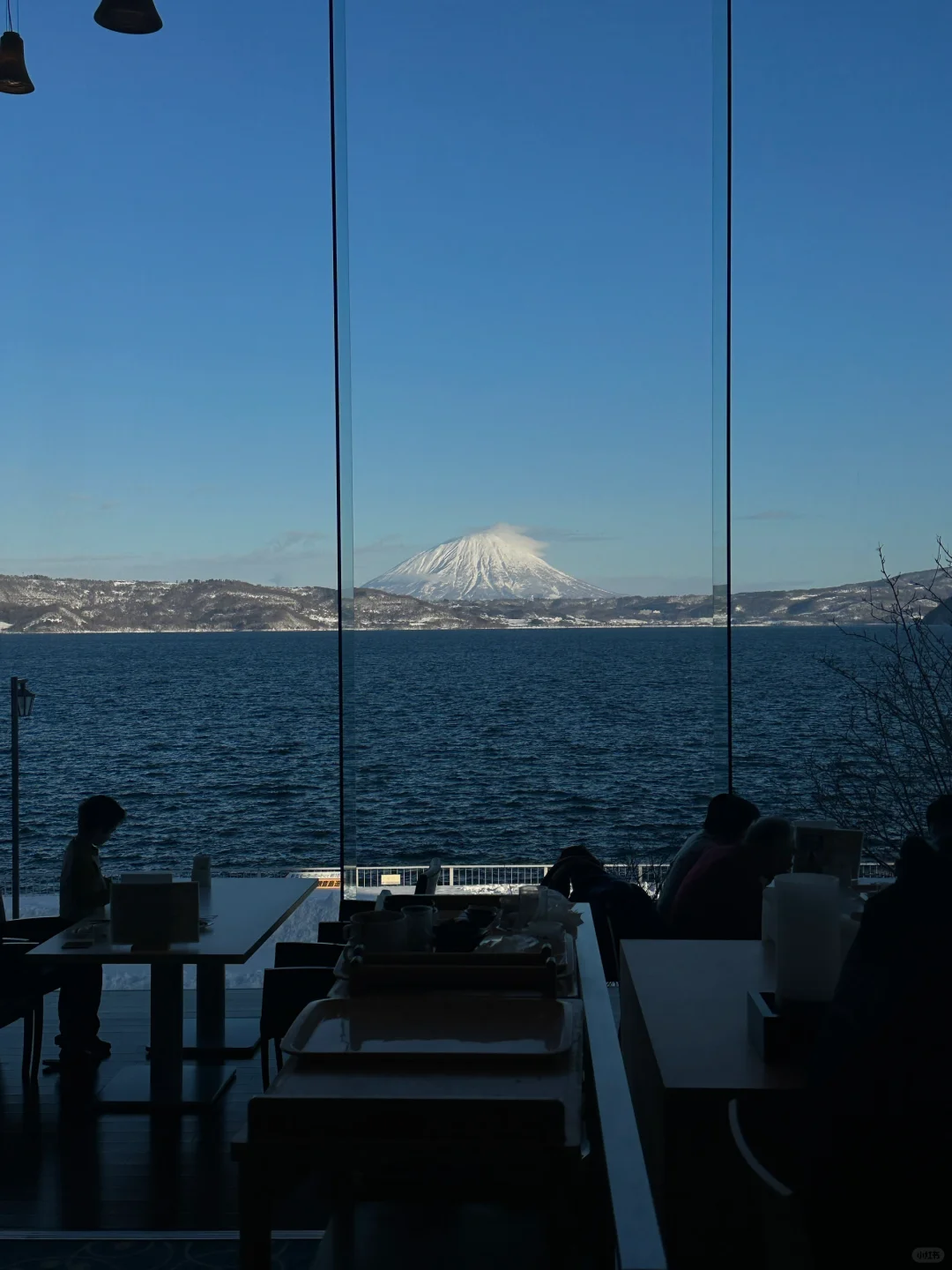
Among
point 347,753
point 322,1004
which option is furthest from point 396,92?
point 322,1004

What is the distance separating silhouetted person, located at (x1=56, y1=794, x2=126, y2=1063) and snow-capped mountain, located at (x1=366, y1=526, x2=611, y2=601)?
45.7 m

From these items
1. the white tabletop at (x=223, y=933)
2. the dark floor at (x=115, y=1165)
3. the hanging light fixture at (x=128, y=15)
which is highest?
the hanging light fixture at (x=128, y=15)

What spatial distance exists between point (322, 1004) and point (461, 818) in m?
32.3

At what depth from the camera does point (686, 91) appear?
13.1 metres

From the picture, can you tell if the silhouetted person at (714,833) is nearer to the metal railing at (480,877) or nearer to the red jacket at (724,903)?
the red jacket at (724,903)

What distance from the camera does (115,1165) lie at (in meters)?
2.83

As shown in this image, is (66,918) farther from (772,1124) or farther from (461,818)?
(461,818)

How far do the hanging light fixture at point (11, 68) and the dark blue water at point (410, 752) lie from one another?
12.6 m

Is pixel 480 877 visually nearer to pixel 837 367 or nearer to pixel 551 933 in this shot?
pixel 551 933

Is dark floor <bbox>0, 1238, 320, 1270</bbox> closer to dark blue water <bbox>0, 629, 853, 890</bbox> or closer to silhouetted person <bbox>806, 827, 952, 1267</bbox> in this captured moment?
silhouetted person <bbox>806, 827, 952, 1267</bbox>

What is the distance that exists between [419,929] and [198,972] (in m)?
2.22

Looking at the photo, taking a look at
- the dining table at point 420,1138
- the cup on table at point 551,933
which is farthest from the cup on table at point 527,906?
the dining table at point 420,1138

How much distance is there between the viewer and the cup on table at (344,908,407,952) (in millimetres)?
1829

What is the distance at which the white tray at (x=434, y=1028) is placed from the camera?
141 centimetres
